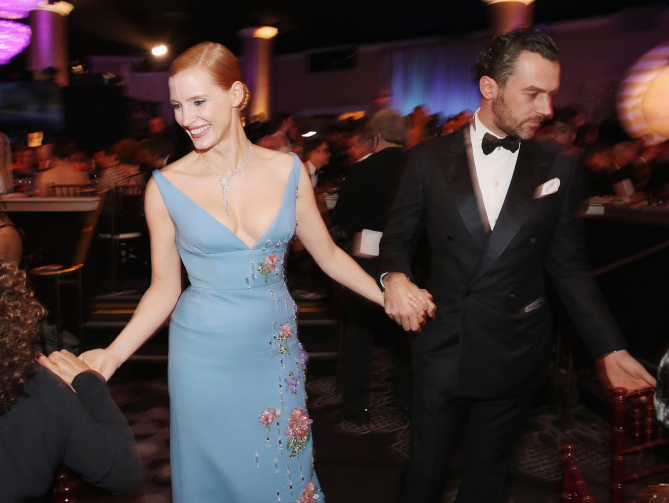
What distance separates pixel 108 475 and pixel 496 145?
1.43 metres

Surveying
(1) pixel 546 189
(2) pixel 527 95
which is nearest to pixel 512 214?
(1) pixel 546 189

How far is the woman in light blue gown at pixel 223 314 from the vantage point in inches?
72.2

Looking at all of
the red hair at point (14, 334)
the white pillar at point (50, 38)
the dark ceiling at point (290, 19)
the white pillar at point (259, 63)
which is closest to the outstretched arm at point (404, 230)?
the red hair at point (14, 334)

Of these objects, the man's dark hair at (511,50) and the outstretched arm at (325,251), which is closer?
the man's dark hair at (511,50)

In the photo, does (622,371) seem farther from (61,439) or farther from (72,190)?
(72,190)

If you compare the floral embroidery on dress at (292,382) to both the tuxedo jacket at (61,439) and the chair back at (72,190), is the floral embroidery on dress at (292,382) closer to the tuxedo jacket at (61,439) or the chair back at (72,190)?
the tuxedo jacket at (61,439)

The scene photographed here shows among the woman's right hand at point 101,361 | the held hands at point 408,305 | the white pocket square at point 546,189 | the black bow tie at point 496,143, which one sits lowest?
the woman's right hand at point 101,361

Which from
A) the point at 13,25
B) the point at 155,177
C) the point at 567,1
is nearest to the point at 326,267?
the point at 155,177

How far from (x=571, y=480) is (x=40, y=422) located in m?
1.09

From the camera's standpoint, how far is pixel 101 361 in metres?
1.69

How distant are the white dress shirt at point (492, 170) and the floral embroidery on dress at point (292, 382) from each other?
798 mm

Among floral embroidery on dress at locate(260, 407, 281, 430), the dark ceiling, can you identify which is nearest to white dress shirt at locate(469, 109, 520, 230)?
floral embroidery on dress at locate(260, 407, 281, 430)

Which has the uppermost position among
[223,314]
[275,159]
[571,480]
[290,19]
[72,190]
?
[290,19]

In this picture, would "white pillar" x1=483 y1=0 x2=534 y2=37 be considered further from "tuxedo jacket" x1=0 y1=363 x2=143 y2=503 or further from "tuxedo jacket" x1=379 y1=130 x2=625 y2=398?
"tuxedo jacket" x1=0 y1=363 x2=143 y2=503
